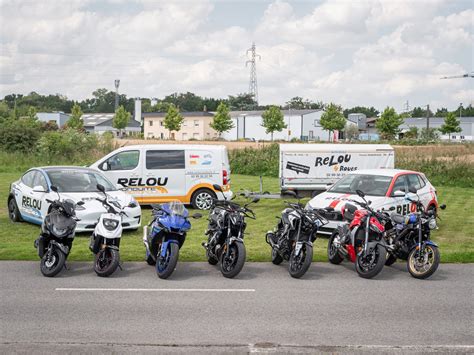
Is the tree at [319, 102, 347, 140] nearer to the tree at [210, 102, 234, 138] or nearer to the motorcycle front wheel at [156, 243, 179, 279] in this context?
the tree at [210, 102, 234, 138]

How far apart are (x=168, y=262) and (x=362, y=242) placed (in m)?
3.30

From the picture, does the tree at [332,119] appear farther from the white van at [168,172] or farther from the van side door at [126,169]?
the van side door at [126,169]

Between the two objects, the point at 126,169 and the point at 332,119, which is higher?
the point at 332,119

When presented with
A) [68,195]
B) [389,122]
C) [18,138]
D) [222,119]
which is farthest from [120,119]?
[68,195]

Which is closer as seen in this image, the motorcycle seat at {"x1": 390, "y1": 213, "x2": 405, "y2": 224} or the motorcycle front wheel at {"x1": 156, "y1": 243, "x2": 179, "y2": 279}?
the motorcycle front wheel at {"x1": 156, "y1": 243, "x2": 179, "y2": 279}

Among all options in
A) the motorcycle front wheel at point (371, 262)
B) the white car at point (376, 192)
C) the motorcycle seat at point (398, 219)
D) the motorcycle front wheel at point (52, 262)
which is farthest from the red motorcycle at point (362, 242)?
the motorcycle front wheel at point (52, 262)

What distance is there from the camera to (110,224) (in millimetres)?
10195

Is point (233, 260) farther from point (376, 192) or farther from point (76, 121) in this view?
point (76, 121)

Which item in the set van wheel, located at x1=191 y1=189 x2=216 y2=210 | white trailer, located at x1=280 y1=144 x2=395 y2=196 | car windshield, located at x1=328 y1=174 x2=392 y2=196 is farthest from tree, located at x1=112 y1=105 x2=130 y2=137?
car windshield, located at x1=328 y1=174 x2=392 y2=196

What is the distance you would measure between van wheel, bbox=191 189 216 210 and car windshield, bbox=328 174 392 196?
4.98 m

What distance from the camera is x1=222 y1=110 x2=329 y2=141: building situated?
103062 mm

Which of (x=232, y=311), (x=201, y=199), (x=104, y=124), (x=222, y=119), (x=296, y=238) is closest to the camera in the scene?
(x=232, y=311)

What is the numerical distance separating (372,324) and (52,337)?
3.64m

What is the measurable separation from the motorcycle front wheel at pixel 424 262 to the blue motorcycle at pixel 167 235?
360 centimetres
